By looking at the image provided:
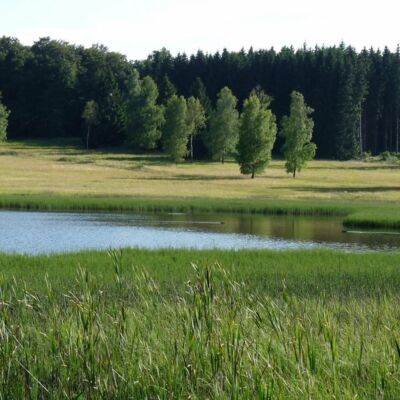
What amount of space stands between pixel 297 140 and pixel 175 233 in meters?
52.4

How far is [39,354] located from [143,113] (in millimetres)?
103759

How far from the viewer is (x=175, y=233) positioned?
3928 centimetres

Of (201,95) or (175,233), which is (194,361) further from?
(201,95)

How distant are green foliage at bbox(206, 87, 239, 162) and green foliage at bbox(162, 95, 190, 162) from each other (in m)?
4.23

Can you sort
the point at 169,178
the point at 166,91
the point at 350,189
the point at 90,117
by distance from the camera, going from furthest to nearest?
1. the point at 166,91
2. the point at 90,117
3. the point at 169,178
4. the point at 350,189

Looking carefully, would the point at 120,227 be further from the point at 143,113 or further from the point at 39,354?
the point at 143,113

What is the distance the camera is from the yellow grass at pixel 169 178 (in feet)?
216

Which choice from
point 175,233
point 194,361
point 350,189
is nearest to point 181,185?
point 350,189

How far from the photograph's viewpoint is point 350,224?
4519 centimetres

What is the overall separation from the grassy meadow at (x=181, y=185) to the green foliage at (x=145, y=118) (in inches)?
131

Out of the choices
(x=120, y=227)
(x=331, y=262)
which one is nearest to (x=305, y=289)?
(x=331, y=262)

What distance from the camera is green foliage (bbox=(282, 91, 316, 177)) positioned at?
292 ft

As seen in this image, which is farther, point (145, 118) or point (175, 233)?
point (145, 118)

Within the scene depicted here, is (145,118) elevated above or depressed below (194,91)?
below
